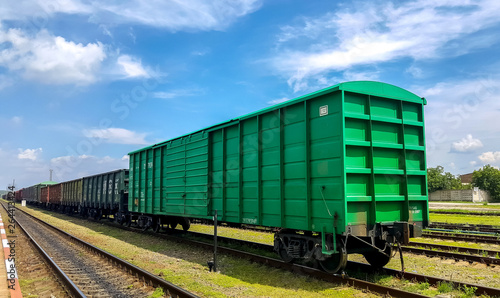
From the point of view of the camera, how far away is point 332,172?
7.19 m

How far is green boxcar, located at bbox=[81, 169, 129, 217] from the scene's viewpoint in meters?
20.7

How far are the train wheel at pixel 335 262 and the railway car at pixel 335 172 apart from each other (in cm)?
2

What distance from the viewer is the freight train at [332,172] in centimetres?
719

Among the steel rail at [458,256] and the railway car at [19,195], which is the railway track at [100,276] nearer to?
the steel rail at [458,256]

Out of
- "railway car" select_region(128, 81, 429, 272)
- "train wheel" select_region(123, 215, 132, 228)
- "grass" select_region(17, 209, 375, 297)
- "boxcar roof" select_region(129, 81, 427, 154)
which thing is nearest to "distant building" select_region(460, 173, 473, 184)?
"train wheel" select_region(123, 215, 132, 228)

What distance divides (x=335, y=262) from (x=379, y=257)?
1.31 metres

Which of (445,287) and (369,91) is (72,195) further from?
(445,287)

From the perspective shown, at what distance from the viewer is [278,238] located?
29.0 ft

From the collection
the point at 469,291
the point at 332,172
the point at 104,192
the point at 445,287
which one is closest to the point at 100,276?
the point at 332,172

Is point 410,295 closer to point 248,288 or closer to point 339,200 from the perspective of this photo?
point 339,200

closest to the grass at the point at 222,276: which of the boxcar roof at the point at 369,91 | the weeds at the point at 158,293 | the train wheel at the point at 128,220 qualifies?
the weeds at the point at 158,293

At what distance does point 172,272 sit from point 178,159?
550cm

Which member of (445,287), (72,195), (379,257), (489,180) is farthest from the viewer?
(489,180)

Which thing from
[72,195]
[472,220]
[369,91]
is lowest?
[472,220]
